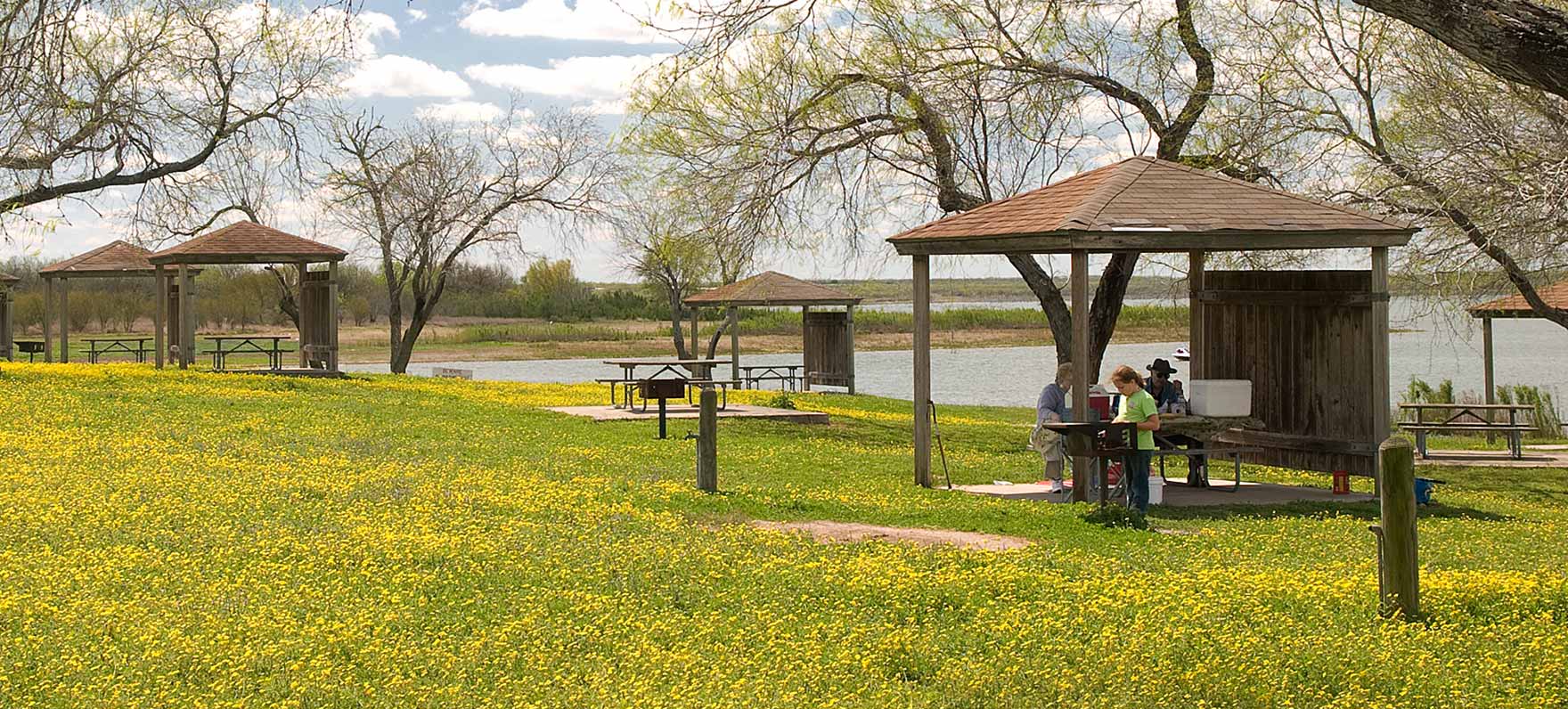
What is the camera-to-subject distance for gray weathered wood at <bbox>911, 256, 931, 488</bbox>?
15.8 m

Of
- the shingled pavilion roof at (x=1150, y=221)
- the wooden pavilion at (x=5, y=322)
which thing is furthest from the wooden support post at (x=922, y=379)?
the wooden pavilion at (x=5, y=322)

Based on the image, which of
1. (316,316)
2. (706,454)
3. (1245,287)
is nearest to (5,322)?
(316,316)


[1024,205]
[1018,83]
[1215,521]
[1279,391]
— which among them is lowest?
[1215,521]

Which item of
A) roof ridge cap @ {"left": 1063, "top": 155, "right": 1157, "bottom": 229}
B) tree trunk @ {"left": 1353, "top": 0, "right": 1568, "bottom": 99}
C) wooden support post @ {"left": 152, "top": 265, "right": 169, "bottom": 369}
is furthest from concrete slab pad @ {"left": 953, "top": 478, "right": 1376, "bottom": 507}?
wooden support post @ {"left": 152, "top": 265, "right": 169, "bottom": 369}

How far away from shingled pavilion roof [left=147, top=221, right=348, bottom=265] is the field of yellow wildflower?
15.1 meters

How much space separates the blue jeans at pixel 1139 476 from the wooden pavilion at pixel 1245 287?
0.80m

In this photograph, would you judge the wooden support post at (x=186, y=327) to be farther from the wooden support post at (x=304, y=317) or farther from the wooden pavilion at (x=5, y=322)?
the wooden pavilion at (x=5, y=322)

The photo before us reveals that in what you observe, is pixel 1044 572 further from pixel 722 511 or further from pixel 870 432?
pixel 870 432

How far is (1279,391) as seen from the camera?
54.7 ft

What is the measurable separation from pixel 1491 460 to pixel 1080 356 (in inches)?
415

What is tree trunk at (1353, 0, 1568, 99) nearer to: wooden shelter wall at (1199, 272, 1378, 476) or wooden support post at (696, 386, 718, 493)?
wooden support post at (696, 386, 718, 493)

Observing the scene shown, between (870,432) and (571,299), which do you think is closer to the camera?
(870,432)

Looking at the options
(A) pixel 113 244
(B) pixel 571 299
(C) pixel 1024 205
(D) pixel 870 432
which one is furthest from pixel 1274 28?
(B) pixel 571 299

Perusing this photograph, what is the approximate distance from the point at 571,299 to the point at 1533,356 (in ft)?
158
